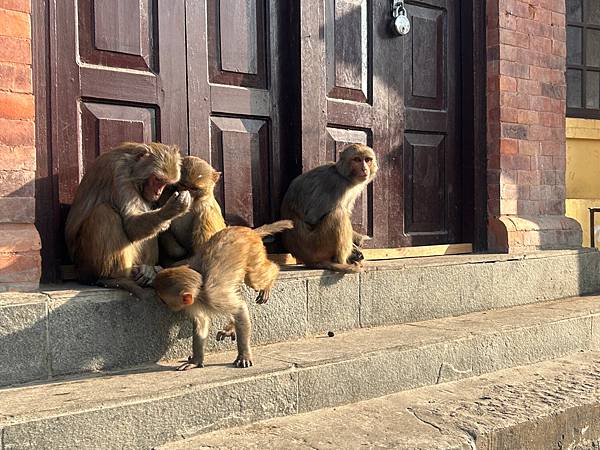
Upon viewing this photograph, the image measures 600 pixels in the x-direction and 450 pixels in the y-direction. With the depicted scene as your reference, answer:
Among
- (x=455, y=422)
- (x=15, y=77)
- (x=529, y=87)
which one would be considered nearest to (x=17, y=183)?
(x=15, y=77)

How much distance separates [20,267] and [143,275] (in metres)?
0.67

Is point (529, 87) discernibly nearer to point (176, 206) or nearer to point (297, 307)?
point (297, 307)

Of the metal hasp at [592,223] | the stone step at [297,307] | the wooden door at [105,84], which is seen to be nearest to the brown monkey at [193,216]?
the stone step at [297,307]

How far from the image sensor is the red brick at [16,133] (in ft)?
12.5

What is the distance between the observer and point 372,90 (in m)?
6.11

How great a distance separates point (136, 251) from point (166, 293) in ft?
1.78

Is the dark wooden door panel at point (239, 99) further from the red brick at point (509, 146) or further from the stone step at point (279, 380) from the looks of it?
the red brick at point (509, 146)

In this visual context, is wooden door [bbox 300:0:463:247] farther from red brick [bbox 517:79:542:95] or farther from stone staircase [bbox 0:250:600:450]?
stone staircase [bbox 0:250:600:450]

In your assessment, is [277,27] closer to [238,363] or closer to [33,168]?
[33,168]

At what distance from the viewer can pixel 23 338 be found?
3479 mm

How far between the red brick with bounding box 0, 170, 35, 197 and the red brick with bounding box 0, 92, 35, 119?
1.03ft

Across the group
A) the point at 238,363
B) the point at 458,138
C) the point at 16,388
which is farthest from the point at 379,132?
the point at 16,388

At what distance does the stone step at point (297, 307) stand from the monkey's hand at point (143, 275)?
0.43 feet

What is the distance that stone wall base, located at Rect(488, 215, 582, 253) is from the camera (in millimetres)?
6477
